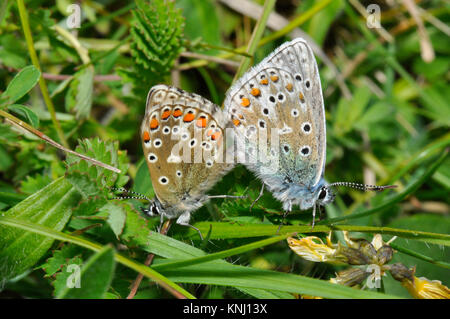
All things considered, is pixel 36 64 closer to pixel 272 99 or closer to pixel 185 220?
pixel 185 220

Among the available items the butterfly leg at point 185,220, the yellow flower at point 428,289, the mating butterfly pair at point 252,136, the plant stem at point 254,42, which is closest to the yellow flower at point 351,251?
the yellow flower at point 428,289

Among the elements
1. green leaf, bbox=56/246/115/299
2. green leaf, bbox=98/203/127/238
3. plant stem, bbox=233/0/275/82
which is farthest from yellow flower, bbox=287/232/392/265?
plant stem, bbox=233/0/275/82

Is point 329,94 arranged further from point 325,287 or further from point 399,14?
point 325,287

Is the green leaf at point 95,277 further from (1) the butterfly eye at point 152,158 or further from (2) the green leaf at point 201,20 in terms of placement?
(2) the green leaf at point 201,20

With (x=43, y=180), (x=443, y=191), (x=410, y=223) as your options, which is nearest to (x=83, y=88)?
(x=43, y=180)

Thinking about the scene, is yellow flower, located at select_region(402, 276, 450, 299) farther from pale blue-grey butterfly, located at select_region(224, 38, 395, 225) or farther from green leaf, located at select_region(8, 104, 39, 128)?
green leaf, located at select_region(8, 104, 39, 128)

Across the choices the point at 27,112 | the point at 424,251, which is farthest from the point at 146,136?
the point at 424,251

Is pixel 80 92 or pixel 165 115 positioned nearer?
pixel 165 115
